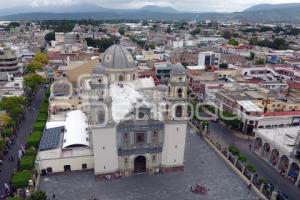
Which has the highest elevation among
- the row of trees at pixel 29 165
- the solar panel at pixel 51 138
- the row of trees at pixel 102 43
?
the row of trees at pixel 102 43

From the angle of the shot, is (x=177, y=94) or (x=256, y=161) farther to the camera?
(x=256, y=161)

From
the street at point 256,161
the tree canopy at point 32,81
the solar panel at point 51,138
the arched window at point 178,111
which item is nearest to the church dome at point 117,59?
the solar panel at point 51,138

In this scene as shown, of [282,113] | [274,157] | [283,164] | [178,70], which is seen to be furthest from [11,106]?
[282,113]

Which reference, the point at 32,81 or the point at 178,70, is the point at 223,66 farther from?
the point at 178,70

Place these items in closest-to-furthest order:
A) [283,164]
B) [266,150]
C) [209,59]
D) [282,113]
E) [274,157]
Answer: [283,164] < [274,157] < [266,150] < [282,113] < [209,59]

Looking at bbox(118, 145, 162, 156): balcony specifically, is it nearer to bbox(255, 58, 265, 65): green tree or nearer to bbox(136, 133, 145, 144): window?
bbox(136, 133, 145, 144): window

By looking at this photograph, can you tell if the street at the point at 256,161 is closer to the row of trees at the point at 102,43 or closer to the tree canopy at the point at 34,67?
the tree canopy at the point at 34,67
